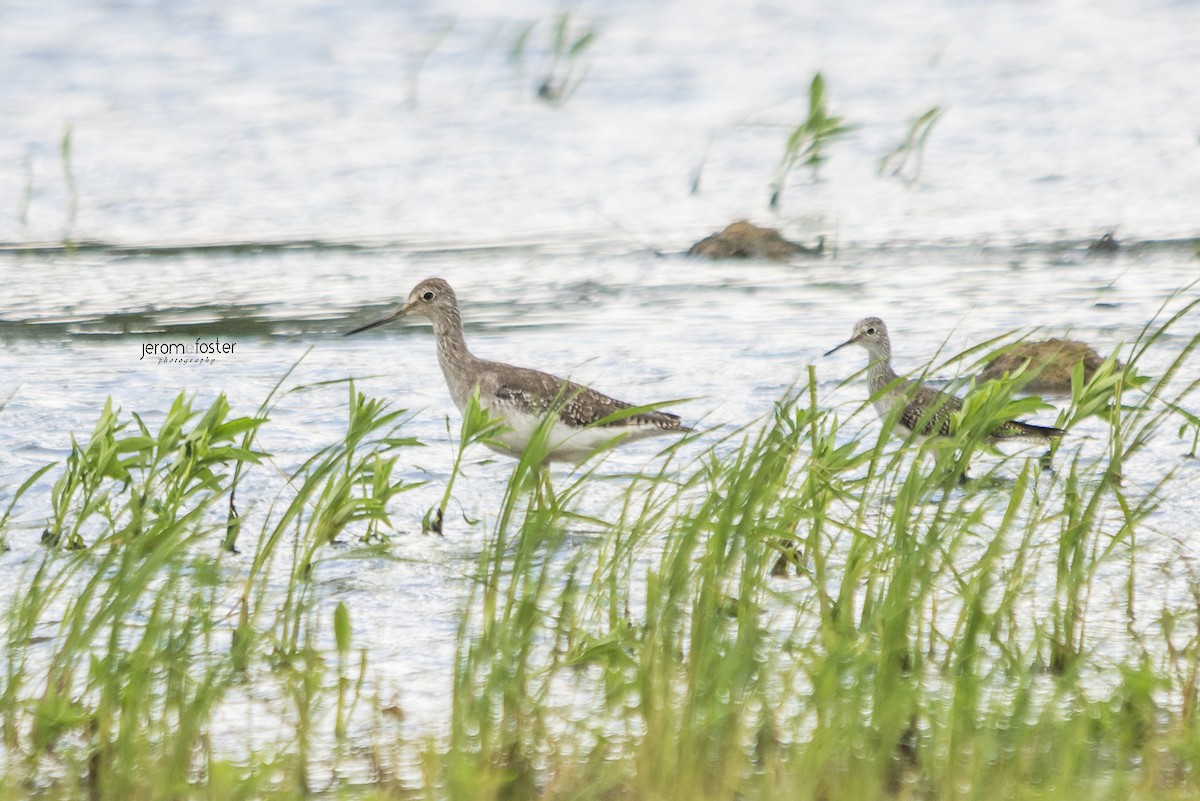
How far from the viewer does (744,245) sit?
12359mm

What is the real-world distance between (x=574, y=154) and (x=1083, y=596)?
10701 mm

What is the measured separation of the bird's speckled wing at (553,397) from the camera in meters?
7.70

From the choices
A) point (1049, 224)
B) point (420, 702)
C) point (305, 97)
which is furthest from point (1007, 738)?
point (305, 97)

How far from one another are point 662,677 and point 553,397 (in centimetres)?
352

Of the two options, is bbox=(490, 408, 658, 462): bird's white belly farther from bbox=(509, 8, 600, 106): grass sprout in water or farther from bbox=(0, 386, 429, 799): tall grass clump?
bbox=(509, 8, 600, 106): grass sprout in water

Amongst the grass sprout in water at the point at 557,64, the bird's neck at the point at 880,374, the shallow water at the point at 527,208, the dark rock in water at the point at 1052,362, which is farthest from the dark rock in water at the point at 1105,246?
the grass sprout in water at the point at 557,64

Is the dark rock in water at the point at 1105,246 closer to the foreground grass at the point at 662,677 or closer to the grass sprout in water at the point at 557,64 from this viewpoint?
the grass sprout in water at the point at 557,64

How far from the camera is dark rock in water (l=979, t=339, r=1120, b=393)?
8.52m

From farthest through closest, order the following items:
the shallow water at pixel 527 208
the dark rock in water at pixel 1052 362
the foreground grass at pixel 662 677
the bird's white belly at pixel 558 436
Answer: the shallow water at pixel 527 208 < the dark rock in water at pixel 1052 362 < the bird's white belly at pixel 558 436 < the foreground grass at pixel 662 677

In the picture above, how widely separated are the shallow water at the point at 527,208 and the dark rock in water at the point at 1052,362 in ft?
1.13

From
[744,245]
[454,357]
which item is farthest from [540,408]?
[744,245]

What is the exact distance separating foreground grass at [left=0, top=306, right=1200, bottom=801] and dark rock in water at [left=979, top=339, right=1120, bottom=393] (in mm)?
2858

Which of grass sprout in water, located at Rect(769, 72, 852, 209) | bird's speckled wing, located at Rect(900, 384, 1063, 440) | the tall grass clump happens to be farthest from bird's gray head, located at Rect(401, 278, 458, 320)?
grass sprout in water, located at Rect(769, 72, 852, 209)

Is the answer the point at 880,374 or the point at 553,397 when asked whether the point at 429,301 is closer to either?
the point at 553,397
